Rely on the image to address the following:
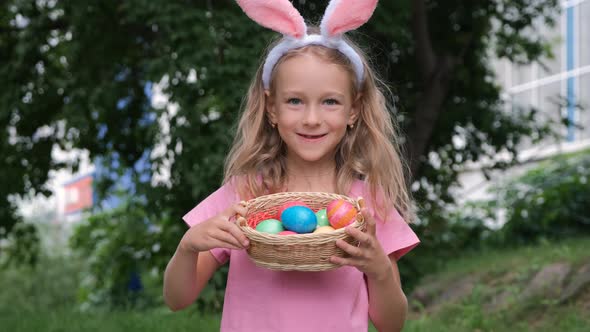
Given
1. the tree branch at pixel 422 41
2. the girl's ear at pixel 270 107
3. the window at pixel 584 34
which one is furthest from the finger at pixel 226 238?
the window at pixel 584 34

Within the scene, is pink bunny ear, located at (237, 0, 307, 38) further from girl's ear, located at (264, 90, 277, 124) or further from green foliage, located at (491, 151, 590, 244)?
green foliage, located at (491, 151, 590, 244)

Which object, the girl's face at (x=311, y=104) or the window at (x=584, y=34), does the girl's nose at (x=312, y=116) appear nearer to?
the girl's face at (x=311, y=104)

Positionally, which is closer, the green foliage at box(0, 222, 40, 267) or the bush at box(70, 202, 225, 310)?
the bush at box(70, 202, 225, 310)

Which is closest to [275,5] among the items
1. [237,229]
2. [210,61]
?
[237,229]

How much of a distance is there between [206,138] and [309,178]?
2.16m

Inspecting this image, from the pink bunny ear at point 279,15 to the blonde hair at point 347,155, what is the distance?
0.15m

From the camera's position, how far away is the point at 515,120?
6.70 meters

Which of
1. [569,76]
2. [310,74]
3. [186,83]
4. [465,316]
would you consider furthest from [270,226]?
[569,76]

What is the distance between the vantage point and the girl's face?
6.87 feet

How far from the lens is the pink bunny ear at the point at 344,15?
2.14 meters

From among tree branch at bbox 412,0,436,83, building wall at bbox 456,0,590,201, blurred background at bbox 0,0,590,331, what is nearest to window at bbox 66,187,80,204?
blurred background at bbox 0,0,590,331

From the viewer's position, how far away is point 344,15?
7.03ft

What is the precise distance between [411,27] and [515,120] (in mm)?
1551

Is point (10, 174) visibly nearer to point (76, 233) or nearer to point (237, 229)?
point (76, 233)
